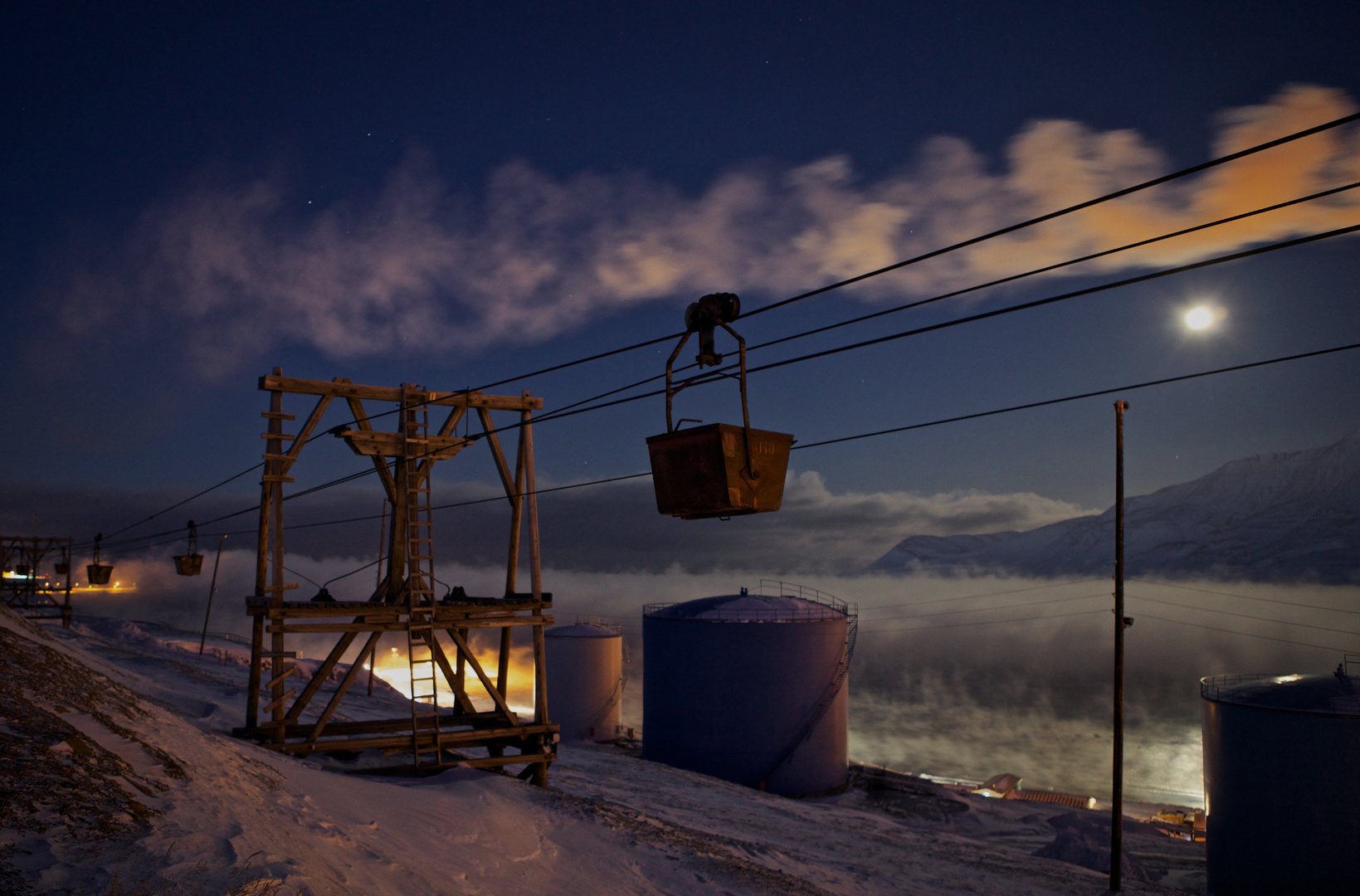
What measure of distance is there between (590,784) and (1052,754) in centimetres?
8835

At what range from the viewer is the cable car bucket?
557cm

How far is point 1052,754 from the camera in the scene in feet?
293

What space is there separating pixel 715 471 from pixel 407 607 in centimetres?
778

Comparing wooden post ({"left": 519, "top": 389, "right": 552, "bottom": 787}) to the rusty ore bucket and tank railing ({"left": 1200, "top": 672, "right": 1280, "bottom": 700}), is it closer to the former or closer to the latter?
the rusty ore bucket

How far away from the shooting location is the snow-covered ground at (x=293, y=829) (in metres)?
4.33

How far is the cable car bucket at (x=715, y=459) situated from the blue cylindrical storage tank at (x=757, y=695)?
2467 centimetres

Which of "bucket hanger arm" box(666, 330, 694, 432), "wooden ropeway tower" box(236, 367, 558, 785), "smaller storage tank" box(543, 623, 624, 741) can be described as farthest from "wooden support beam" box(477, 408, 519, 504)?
"smaller storage tank" box(543, 623, 624, 741)

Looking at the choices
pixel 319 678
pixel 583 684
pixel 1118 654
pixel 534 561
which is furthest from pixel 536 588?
pixel 583 684

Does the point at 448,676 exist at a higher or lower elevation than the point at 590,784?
higher

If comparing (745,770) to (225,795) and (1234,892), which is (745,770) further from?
(225,795)

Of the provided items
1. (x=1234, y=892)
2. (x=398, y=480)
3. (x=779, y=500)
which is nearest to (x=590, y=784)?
(x=398, y=480)

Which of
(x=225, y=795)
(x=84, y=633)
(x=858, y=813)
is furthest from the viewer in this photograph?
(x=84, y=633)

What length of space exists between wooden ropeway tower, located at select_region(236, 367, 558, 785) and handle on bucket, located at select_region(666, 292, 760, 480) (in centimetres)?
667

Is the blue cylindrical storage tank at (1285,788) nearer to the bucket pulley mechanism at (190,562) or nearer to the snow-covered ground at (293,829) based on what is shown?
the snow-covered ground at (293,829)
